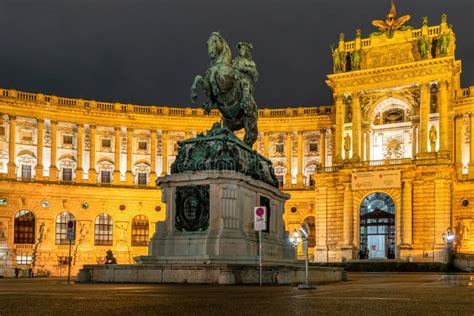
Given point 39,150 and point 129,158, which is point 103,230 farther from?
point 39,150

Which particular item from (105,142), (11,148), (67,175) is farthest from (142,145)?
(11,148)

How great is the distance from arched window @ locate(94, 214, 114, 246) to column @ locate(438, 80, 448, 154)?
35000 mm

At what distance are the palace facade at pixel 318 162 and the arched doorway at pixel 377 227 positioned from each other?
119mm

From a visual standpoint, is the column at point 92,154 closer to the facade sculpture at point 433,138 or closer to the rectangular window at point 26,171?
the rectangular window at point 26,171

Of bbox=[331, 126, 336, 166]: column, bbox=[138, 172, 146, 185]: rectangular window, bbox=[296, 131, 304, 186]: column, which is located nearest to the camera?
bbox=[331, 126, 336, 166]: column

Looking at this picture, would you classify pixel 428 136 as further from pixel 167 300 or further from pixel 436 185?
pixel 167 300

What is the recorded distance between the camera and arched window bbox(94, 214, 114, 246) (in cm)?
7164

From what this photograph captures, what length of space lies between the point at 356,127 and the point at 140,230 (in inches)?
1015

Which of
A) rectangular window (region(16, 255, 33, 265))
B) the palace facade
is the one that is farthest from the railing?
rectangular window (region(16, 255, 33, 265))

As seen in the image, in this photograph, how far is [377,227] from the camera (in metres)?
66.1

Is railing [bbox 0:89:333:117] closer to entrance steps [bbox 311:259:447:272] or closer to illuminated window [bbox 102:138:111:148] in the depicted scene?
illuminated window [bbox 102:138:111:148]

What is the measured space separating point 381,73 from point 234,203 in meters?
49.1

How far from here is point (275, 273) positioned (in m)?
21.1

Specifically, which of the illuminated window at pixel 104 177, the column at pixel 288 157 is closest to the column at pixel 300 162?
the column at pixel 288 157
